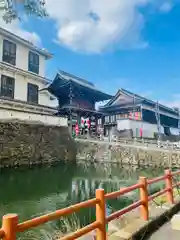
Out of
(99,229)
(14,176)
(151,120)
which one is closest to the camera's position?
(99,229)

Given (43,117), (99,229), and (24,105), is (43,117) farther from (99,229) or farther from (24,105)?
(99,229)

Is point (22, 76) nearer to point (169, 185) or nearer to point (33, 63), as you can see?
point (33, 63)

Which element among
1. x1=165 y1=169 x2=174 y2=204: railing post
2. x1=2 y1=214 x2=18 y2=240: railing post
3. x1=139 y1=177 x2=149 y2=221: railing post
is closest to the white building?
x1=165 y1=169 x2=174 y2=204: railing post

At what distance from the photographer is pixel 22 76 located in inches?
1011

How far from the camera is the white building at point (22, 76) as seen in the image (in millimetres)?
23781

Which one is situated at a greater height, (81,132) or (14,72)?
(14,72)

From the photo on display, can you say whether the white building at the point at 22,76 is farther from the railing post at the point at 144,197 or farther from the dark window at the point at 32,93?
the railing post at the point at 144,197

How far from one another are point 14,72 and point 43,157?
9.33 metres

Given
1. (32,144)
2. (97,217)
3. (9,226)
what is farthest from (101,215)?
(32,144)

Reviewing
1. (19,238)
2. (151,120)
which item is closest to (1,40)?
(19,238)

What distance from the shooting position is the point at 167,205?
6371 mm

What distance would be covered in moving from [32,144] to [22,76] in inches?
319

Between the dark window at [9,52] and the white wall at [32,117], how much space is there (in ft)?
21.6

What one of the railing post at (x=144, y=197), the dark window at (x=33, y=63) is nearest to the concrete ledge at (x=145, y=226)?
the railing post at (x=144, y=197)
